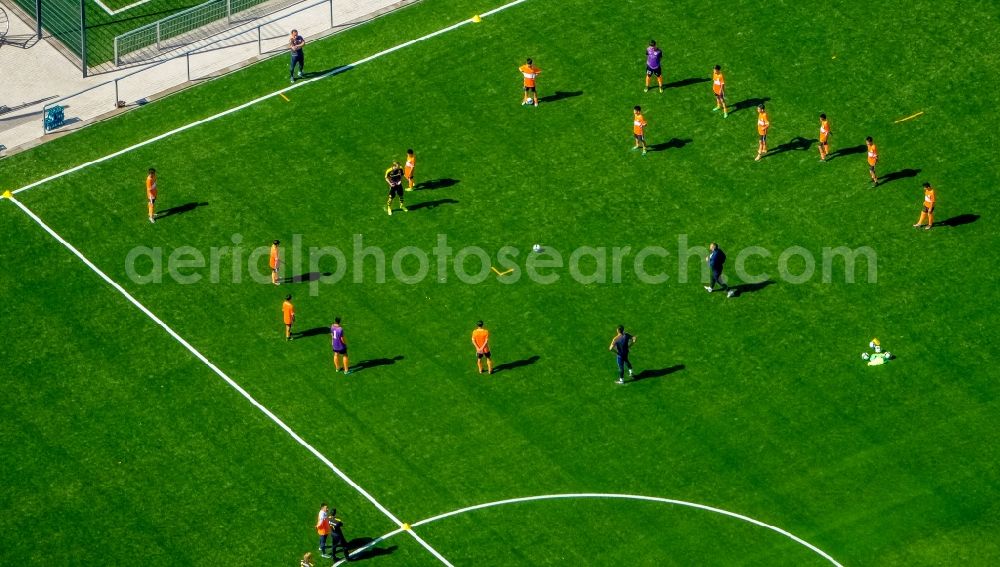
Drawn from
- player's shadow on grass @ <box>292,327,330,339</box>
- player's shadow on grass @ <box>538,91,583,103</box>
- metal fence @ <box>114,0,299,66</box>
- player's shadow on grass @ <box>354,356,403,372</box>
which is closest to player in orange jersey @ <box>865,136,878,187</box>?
player's shadow on grass @ <box>538,91,583,103</box>

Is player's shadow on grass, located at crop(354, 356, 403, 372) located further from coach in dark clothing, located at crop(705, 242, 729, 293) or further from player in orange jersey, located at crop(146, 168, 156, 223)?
coach in dark clothing, located at crop(705, 242, 729, 293)

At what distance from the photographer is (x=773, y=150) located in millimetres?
91812

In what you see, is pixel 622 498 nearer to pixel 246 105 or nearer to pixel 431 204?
pixel 431 204

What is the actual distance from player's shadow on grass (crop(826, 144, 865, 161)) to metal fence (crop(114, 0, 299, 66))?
27.8 meters

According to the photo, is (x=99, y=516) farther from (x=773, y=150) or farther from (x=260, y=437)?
(x=773, y=150)

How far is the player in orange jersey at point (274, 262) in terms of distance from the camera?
3403 inches

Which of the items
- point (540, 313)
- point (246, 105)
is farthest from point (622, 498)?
point (246, 105)

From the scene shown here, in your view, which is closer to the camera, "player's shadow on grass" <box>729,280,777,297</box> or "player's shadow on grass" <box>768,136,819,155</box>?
"player's shadow on grass" <box>729,280,777,297</box>

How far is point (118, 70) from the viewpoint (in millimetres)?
99375

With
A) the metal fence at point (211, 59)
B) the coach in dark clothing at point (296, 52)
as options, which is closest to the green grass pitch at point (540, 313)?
the coach in dark clothing at point (296, 52)

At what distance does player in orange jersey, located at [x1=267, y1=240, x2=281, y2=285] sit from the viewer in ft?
284

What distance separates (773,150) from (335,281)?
65.2 feet

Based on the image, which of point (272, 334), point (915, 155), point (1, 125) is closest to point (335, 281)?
point (272, 334)

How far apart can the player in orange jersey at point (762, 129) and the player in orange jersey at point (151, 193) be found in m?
25.6
